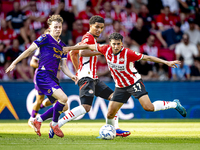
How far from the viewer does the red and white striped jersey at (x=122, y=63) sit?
6434 millimetres

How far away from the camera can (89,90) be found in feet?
22.4

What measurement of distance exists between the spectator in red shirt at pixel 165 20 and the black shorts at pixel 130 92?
8427 millimetres

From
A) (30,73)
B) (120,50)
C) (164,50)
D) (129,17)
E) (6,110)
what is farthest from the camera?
(129,17)

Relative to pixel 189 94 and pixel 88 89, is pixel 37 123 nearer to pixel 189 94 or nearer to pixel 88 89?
pixel 88 89

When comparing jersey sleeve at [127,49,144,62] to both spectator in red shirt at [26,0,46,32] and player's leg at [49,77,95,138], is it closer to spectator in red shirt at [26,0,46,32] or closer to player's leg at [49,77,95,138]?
player's leg at [49,77,95,138]

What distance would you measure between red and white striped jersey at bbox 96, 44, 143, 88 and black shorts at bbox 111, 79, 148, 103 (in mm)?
71

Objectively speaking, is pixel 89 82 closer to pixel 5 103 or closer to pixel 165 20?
pixel 5 103

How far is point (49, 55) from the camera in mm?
6652

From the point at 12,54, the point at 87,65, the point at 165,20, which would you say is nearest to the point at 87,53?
the point at 87,65

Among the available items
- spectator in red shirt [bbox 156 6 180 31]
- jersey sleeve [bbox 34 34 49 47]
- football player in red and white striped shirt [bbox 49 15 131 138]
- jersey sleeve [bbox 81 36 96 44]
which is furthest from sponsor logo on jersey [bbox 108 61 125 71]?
spectator in red shirt [bbox 156 6 180 31]

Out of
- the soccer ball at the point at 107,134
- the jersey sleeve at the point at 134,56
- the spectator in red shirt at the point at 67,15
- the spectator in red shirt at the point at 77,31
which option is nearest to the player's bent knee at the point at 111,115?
the soccer ball at the point at 107,134

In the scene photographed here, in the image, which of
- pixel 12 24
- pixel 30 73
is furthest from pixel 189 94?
pixel 12 24

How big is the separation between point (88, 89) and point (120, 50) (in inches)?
40.8

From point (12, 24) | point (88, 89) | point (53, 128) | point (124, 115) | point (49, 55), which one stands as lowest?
point (124, 115)
